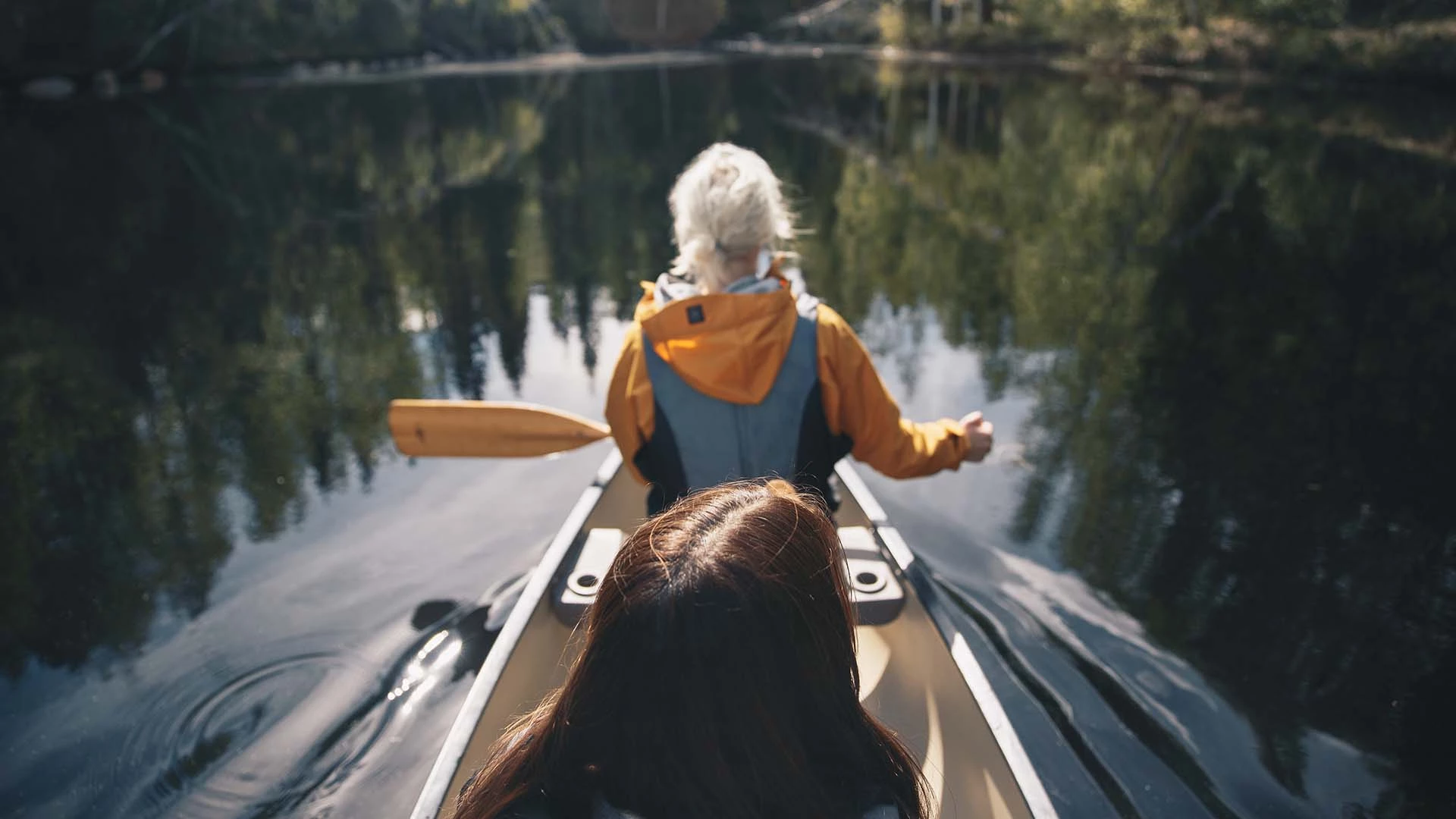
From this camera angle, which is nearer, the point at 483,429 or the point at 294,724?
the point at 294,724

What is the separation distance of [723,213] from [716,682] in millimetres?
1622

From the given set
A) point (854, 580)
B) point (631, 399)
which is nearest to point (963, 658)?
point (854, 580)

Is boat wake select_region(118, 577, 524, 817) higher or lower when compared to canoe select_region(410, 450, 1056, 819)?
lower

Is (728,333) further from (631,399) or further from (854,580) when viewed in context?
(854,580)

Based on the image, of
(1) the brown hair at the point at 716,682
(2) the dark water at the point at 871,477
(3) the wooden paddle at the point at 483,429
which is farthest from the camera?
(3) the wooden paddle at the point at 483,429

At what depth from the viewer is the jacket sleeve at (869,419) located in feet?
9.05

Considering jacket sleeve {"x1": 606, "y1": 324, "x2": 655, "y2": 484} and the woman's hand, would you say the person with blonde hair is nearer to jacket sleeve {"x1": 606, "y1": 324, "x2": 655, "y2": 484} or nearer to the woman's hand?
jacket sleeve {"x1": 606, "y1": 324, "x2": 655, "y2": 484}

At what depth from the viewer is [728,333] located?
8.63 feet

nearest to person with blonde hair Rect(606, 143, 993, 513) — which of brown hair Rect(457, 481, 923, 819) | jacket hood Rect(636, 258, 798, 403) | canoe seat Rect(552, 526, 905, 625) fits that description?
jacket hood Rect(636, 258, 798, 403)

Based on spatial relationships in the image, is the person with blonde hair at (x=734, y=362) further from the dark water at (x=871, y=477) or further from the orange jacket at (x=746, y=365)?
the dark water at (x=871, y=477)

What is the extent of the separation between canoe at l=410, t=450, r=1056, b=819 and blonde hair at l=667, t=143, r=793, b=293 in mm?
948

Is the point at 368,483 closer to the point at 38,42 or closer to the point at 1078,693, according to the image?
the point at 1078,693

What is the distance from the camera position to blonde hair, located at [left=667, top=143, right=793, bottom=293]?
2680 mm

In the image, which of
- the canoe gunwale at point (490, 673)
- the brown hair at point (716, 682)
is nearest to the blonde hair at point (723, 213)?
the canoe gunwale at point (490, 673)
